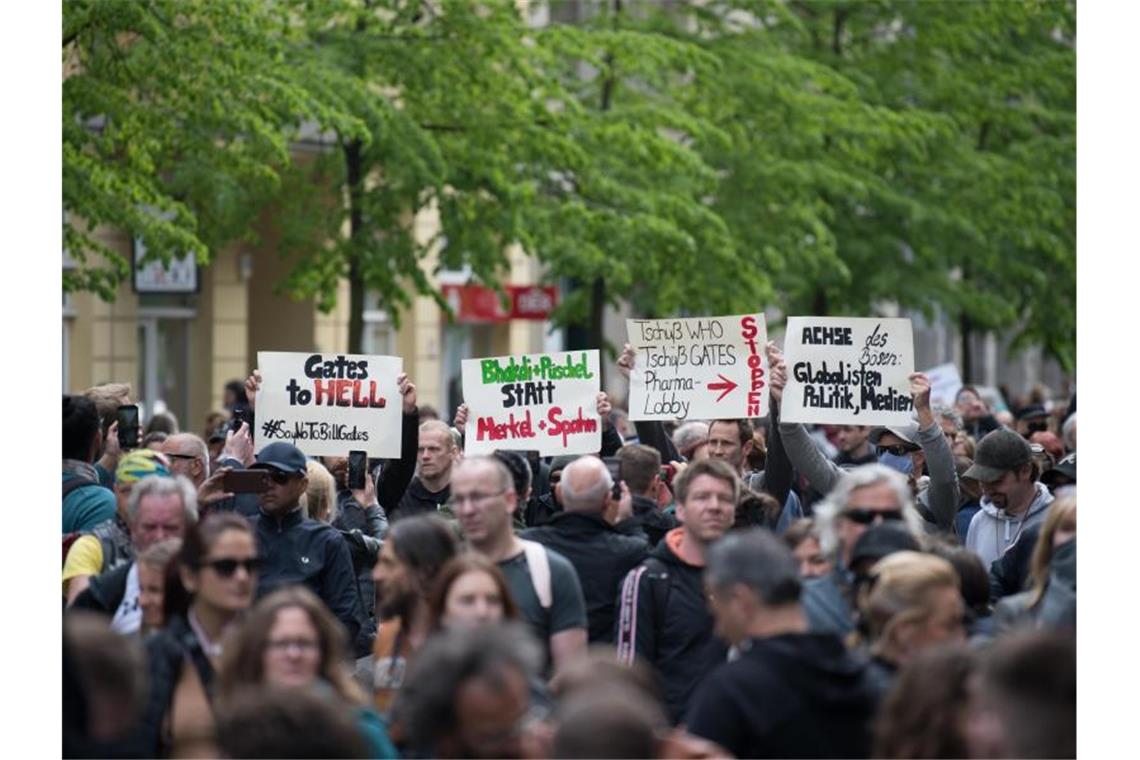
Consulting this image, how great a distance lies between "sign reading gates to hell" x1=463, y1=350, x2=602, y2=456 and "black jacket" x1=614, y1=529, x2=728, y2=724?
13.4ft

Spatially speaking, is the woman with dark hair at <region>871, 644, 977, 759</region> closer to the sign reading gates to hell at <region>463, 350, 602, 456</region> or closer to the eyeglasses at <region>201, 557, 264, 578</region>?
the eyeglasses at <region>201, 557, 264, 578</region>

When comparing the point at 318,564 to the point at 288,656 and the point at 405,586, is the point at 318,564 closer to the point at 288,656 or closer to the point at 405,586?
the point at 405,586

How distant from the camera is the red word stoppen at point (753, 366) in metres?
13.4

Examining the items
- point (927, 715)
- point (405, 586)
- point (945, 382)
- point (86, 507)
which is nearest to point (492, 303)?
point (945, 382)

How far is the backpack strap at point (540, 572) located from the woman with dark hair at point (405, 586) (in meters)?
0.55

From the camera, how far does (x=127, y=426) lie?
12.1 metres

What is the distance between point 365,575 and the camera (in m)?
11.2

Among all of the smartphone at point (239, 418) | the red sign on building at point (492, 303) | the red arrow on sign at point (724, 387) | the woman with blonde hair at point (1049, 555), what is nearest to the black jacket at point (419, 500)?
the smartphone at point (239, 418)

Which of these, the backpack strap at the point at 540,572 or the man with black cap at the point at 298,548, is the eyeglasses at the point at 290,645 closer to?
the backpack strap at the point at 540,572

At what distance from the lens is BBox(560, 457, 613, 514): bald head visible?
29.6ft

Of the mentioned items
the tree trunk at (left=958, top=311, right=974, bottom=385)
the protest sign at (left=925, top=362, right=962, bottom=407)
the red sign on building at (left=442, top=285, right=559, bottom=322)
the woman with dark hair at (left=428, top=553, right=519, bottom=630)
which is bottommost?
the woman with dark hair at (left=428, top=553, right=519, bottom=630)

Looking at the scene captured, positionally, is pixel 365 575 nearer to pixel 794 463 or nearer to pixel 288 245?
pixel 794 463

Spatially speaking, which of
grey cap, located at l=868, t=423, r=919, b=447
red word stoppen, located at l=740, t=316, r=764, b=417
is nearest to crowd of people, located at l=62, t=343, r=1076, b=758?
grey cap, located at l=868, t=423, r=919, b=447

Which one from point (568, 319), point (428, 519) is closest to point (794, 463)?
point (428, 519)
